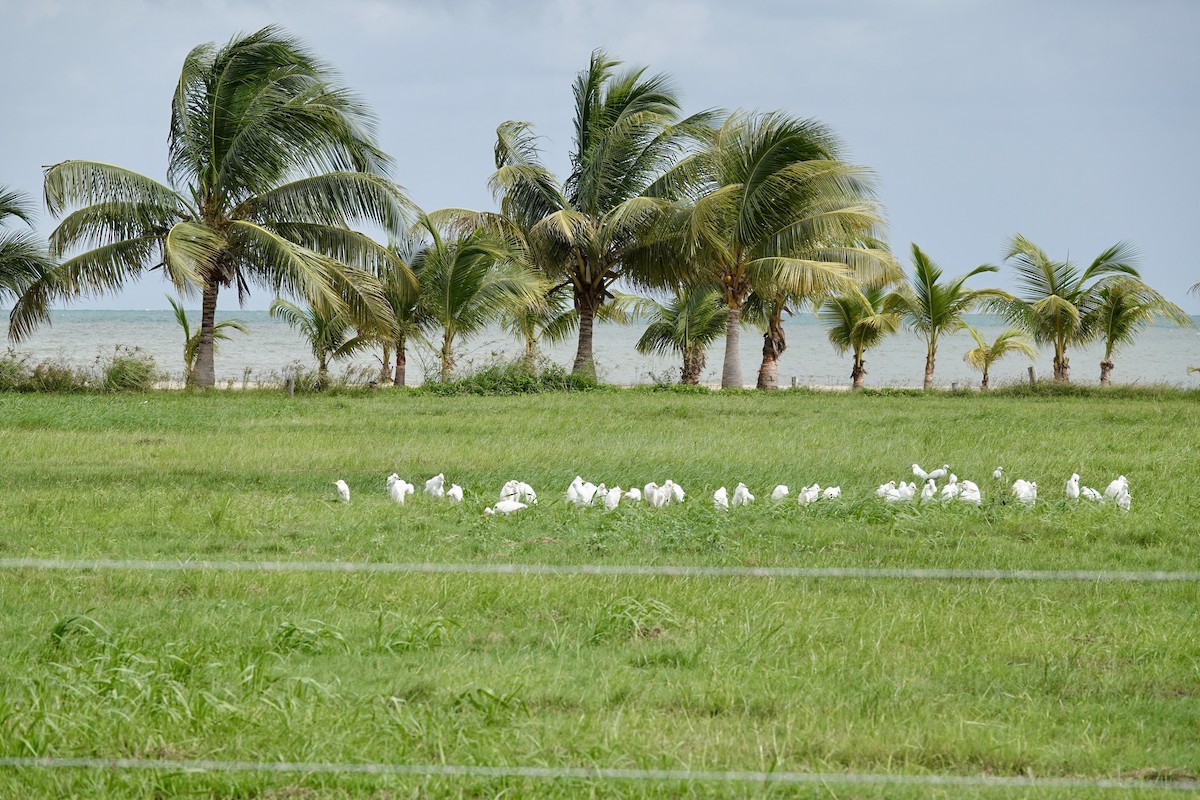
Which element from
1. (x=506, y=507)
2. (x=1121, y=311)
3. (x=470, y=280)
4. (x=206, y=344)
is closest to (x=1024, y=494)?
(x=506, y=507)

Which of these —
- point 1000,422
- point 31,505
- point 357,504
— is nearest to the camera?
point 31,505

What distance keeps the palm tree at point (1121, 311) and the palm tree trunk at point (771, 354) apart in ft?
22.2

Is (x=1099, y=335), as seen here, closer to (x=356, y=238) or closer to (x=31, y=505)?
(x=356, y=238)

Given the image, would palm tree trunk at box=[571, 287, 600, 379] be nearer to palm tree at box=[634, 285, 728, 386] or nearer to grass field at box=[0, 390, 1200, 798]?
palm tree at box=[634, 285, 728, 386]

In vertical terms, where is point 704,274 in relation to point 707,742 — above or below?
above

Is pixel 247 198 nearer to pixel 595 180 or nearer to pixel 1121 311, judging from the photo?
pixel 595 180

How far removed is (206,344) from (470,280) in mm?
5029

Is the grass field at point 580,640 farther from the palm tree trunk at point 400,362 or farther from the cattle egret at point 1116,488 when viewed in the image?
the palm tree trunk at point 400,362

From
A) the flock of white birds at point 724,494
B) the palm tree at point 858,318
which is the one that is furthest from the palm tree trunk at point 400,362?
the flock of white birds at point 724,494

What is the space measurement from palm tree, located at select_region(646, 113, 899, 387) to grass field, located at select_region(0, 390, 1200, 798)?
35.0 ft

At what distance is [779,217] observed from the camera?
2122 centimetres

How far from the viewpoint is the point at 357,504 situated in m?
8.42

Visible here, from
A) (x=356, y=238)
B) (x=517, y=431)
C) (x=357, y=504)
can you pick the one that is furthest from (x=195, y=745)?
(x=356, y=238)

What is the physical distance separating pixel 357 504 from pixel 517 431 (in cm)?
545
